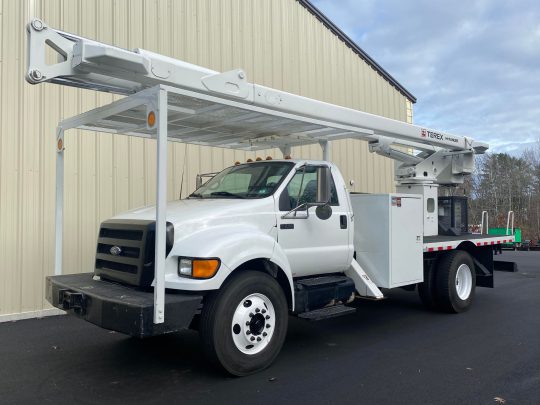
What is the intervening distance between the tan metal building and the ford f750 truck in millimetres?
1984

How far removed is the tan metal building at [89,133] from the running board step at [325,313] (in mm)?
4324

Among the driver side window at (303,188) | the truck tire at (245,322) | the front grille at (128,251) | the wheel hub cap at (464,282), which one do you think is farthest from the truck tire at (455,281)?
the front grille at (128,251)

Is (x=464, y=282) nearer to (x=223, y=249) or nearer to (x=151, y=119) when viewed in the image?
(x=223, y=249)

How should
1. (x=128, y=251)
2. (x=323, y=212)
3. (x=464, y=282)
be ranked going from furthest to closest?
1. (x=464, y=282)
2. (x=323, y=212)
3. (x=128, y=251)

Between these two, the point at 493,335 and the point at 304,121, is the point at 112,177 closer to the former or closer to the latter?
the point at 304,121

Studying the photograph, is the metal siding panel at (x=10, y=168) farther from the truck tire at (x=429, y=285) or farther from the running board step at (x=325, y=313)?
the truck tire at (x=429, y=285)

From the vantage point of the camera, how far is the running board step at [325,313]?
5.34 meters

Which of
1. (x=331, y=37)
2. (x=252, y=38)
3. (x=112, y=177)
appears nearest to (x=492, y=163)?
(x=331, y=37)

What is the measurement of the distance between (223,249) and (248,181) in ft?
4.95

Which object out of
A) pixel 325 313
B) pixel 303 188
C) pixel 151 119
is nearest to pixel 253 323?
pixel 325 313

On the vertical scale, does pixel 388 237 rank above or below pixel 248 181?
below

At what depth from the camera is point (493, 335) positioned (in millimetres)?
6312

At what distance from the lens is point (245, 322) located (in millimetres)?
4699

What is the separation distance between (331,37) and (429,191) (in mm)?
Result: 6102
